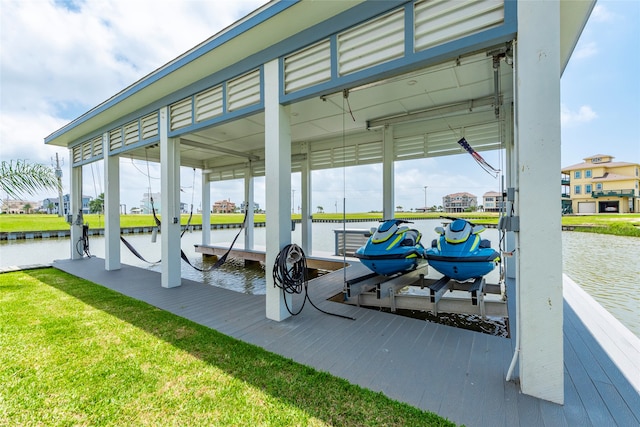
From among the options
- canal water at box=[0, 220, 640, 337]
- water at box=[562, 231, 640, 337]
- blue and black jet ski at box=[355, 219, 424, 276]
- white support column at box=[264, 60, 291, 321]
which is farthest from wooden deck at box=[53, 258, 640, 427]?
canal water at box=[0, 220, 640, 337]

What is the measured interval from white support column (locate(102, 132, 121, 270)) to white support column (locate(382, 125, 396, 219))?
18.3ft

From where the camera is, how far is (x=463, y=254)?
3.31m

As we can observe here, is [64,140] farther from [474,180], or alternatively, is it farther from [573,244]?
[573,244]

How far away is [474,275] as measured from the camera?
134 inches

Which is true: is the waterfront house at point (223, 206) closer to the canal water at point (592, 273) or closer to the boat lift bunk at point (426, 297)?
the canal water at point (592, 273)

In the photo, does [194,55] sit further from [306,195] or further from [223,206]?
[223,206]

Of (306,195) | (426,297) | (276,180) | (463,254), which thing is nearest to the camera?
(276,180)

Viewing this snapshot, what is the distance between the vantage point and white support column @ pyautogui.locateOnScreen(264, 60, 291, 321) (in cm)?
296

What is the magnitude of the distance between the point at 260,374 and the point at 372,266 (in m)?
2.22

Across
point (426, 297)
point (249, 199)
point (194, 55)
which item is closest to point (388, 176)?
point (426, 297)

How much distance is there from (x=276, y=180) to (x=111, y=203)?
184 inches

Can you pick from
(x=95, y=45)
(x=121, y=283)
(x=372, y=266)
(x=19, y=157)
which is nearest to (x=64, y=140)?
(x=19, y=157)

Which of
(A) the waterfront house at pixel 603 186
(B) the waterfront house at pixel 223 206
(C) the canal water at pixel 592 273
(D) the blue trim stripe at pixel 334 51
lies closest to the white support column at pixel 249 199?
(C) the canal water at pixel 592 273

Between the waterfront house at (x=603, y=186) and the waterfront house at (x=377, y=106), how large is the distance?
1980 cm
